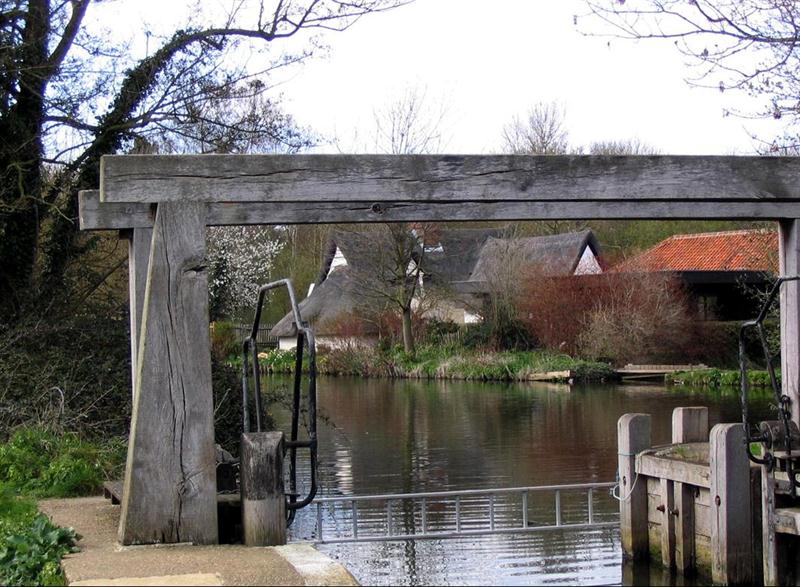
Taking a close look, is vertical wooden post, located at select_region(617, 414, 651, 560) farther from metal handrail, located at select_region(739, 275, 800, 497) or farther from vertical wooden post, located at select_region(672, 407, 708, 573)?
metal handrail, located at select_region(739, 275, 800, 497)

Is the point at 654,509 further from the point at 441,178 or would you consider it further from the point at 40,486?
the point at 40,486

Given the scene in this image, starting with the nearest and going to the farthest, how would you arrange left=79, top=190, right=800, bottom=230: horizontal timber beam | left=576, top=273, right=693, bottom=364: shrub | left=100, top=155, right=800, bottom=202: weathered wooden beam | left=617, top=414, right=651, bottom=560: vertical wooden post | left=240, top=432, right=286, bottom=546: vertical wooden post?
1. left=240, top=432, right=286, bottom=546: vertical wooden post
2. left=100, top=155, right=800, bottom=202: weathered wooden beam
3. left=79, top=190, right=800, bottom=230: horizontal timber beam
4. left=617, top=414, right=651, bottom=560: vertical wooden post
5. left=576, top=273, right=693, bottom=364: shrub

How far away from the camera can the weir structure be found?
26.6 ft

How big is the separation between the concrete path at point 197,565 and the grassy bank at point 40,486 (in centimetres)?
20

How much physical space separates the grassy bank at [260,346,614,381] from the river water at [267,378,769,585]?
1.20 metres

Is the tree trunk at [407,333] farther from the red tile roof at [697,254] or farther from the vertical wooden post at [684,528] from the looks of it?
the vertical wooden post at [684,528]

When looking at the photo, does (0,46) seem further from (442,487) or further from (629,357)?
(629,357)

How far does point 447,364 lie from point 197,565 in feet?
123

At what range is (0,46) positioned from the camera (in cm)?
1720

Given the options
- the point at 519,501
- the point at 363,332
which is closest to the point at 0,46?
the point at 519,501

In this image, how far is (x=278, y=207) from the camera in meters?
8.71

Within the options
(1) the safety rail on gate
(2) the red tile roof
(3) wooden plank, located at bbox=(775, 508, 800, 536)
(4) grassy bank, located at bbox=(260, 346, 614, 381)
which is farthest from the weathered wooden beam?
(2) the red tile roof

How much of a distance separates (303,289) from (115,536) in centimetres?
5006

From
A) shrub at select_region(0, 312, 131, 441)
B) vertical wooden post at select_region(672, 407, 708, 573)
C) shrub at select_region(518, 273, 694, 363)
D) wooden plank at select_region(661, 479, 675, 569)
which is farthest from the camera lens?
shrub at select_region(518, 273, 694, 363)
